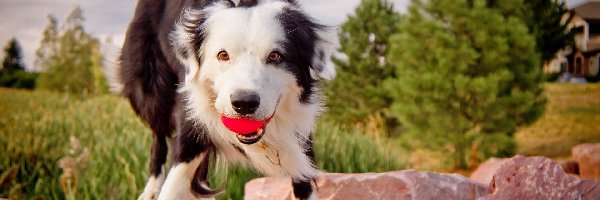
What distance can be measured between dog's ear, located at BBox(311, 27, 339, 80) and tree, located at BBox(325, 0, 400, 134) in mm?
654

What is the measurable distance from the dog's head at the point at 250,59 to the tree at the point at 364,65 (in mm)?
695

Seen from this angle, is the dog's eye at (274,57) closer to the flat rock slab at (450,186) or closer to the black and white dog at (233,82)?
the black and white dog at (233,82)

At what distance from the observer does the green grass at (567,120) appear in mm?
2461

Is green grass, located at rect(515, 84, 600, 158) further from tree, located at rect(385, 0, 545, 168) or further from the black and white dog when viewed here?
the black and white dog

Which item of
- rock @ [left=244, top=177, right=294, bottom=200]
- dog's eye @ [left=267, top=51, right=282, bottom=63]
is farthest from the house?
dog's eye @ [left=267, top=51, right=282, bottom=63]

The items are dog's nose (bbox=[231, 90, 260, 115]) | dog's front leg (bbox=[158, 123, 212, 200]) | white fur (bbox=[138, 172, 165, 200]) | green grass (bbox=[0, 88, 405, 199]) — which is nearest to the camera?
dog's nose (bbox=[231, 90, 260, 115])

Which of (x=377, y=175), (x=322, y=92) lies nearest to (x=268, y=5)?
(x=322, y=92)

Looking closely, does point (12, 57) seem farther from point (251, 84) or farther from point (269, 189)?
point (251, 84)

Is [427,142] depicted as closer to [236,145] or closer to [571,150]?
[571,150]

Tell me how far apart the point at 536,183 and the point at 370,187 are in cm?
53

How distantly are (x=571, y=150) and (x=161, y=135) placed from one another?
171cm

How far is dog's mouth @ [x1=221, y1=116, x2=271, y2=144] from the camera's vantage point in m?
1.29

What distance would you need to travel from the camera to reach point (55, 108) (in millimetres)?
2275

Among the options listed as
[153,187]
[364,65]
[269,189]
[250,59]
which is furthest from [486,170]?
[250,59]
